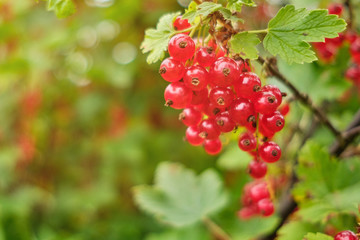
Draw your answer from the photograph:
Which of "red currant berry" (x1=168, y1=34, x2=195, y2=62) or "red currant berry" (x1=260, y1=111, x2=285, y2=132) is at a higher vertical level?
"red currant berry" (x1=168, y1=34, x2=195, y2=62)

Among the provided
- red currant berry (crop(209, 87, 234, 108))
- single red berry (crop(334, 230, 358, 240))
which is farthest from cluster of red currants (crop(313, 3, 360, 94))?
single red berry (crop(334, 230, 358, 240))

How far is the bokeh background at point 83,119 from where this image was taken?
2781 mm

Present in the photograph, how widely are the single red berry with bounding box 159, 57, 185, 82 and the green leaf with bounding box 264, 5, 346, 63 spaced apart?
237 millimetres

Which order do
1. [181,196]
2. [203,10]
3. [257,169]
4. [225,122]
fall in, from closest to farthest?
[203,10] → [225,122] → [257,169] → [181,196]

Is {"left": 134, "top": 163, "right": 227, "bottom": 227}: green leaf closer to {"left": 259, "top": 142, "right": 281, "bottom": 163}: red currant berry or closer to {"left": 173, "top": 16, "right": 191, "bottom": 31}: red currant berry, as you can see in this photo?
{"left": 259, "top": 142, "right": 281, "bottom": 163}: red currant berry

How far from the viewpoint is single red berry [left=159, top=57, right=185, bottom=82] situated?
0.87 m

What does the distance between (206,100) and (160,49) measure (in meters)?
0.20

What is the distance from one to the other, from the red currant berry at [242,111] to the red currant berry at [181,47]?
0.19 meters

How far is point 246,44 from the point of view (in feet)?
2.76

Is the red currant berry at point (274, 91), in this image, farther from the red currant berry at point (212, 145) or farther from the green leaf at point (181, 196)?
the green leaf at point (181, 196)

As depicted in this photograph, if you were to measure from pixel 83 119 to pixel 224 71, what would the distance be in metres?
2.39

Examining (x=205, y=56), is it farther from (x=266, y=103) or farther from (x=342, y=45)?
(x=342, y=45)

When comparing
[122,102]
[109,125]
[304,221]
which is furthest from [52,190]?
[304,221]

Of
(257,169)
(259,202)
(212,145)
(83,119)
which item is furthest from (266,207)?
(83,119)
